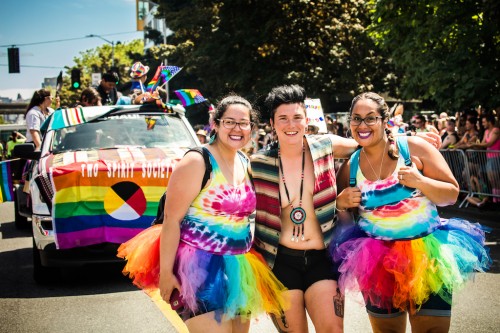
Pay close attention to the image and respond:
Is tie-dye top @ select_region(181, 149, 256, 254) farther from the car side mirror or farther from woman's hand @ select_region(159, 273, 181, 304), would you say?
the car side mirror

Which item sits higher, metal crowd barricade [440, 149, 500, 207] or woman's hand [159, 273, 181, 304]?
woman's hand [159, 273, 181, 304]

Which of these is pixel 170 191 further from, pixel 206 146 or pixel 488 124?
pixel 488 124

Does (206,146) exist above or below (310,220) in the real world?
above

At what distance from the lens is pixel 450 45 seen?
1247cm

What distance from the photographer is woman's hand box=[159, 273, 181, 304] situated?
3.22m

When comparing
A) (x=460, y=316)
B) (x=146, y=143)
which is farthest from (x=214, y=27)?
(x=460, y=316)

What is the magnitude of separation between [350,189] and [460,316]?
8.19 feet

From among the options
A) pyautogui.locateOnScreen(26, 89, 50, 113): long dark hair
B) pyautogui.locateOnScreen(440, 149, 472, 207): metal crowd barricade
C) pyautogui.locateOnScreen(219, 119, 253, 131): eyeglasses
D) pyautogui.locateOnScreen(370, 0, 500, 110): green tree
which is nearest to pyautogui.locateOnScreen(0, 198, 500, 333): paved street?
pyautogui.locateOnScreen(219, 119, 253, 131): eyeglasses

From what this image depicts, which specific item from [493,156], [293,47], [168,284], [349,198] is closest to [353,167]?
[349,198]

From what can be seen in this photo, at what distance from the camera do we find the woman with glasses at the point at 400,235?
10.9 ft

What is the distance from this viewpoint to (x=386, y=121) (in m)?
3.64

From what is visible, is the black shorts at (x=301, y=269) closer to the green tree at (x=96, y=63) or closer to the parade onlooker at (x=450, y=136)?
the parade onlooker at (x=450, y=136)

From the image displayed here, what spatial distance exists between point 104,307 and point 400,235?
3547mm

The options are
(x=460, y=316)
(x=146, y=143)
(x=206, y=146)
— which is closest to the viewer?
(x=206, y=146)
